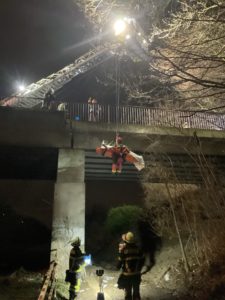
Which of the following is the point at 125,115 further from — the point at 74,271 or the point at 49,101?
the point at 74,271

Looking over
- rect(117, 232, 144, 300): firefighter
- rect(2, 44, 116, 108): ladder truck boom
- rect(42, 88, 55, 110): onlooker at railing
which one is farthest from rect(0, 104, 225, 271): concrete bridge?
rect(2, 44, 116, 108): ladder truck boom

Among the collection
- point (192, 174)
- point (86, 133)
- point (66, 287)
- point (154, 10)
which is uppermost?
point (154, 10)

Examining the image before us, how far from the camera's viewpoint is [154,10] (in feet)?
35.4

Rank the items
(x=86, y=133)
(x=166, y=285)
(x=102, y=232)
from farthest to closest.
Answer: (x=102, y=232), (x=86, y=133), (x=166, y=285)

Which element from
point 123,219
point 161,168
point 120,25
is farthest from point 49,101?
point 123,219

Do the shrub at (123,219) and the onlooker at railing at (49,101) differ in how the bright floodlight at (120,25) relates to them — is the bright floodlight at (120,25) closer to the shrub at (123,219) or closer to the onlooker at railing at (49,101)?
the onlooker at railing at (49,101)

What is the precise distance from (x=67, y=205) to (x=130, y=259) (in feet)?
24.1

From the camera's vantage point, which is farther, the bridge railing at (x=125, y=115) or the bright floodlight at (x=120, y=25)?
the bridge railing at (x=125, y=115)

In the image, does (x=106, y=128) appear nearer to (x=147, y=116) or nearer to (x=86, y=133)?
(x=86, y=133)

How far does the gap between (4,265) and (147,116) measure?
461 inches

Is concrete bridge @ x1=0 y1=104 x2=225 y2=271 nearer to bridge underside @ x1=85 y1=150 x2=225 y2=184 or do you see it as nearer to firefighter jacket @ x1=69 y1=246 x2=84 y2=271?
bridge underside @ x1=85 y1=150 x2=225 y2=184

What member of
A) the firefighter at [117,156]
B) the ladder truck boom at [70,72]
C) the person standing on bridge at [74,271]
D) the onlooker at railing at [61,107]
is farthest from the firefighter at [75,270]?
the ladder truck boom at [70,72]

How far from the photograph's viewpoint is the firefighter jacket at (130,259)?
7.77 metres

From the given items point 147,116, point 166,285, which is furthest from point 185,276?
point 147,116
